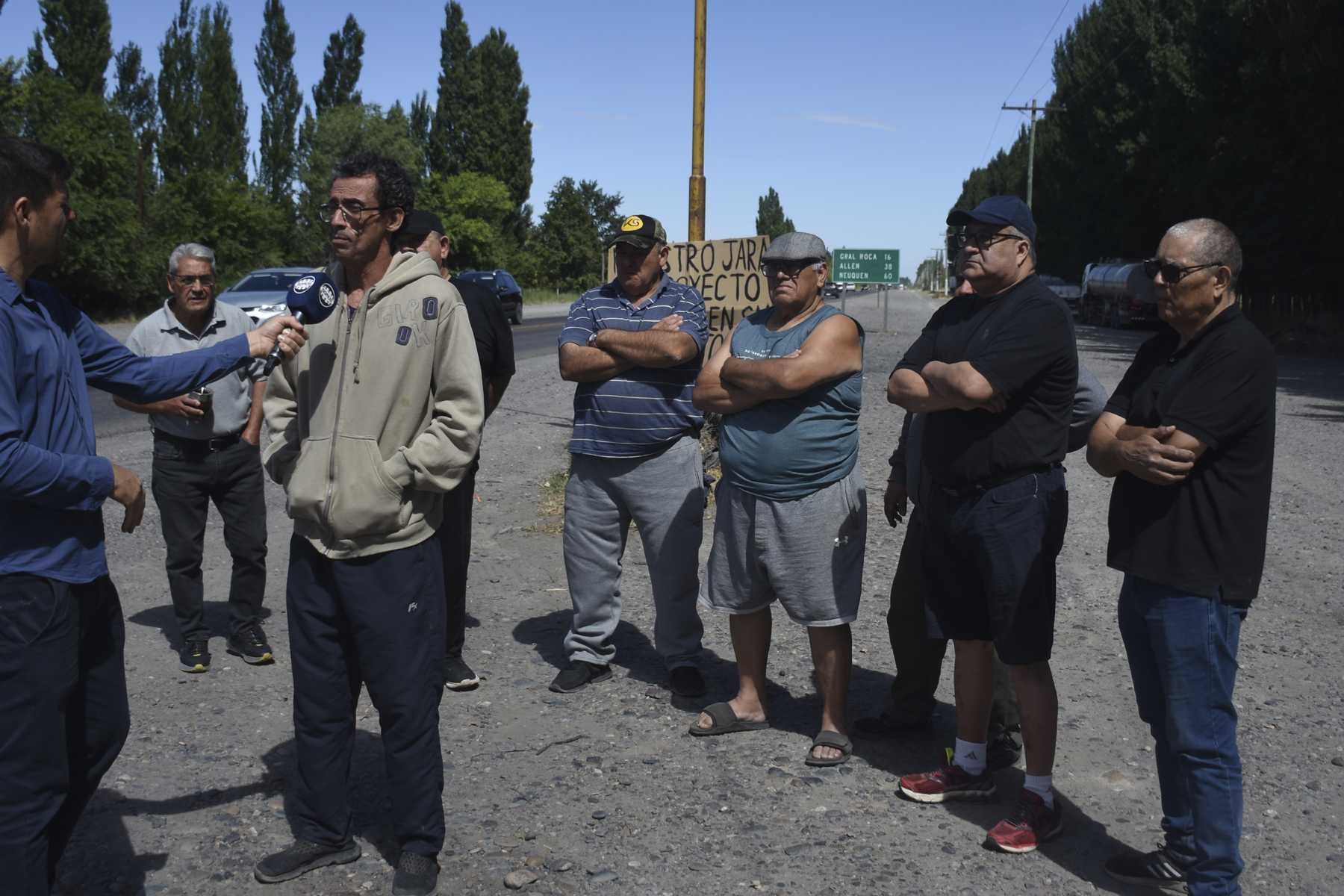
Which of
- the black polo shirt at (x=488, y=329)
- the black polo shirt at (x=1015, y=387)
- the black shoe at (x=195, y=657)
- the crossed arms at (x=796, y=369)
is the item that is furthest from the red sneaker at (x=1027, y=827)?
the black shoe at (x=195, y=657)

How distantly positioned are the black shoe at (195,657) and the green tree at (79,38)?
44.7m

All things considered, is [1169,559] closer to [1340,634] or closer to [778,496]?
[778,496]

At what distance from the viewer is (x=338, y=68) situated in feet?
211

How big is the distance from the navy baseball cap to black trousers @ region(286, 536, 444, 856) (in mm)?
2021

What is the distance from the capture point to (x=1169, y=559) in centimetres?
322

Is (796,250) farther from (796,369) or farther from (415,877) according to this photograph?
(415,877)

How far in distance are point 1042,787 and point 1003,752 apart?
0.69 meters

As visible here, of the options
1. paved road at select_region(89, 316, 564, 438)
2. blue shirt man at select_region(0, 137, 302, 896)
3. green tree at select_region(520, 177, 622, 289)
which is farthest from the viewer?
green tree at select_region(520, 177, 622, 289)

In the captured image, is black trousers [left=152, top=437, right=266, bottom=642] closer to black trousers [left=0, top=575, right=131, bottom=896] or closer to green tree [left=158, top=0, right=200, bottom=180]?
black trousers [left=0, top=575, right=131, bottom=896]

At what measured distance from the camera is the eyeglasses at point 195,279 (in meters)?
5.53

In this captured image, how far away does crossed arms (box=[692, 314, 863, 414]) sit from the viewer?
4316 mm

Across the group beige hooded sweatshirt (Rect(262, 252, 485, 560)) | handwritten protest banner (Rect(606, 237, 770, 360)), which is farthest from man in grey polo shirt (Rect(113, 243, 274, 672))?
handwritten protest banner (Rect(606, 237, 770, 360))

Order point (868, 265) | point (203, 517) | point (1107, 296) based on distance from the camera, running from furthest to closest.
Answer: point (1107, 296)
point (868, 265)
point (203, 517)

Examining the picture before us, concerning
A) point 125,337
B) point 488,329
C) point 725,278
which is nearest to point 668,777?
point 488,329
